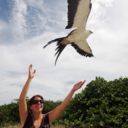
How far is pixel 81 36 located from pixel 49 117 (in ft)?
8.65

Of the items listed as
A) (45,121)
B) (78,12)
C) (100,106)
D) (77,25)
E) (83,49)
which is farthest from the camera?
(100,106)

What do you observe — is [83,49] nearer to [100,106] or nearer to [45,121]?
[100,106]

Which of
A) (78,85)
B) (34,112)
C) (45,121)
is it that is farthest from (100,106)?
(34,112)

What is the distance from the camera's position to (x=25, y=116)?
2.09 meters

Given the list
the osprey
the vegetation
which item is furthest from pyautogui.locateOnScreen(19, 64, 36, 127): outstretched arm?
the vegetation

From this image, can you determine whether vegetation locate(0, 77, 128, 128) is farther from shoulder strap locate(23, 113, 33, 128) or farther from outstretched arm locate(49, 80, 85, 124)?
shoulder strap locate(23, 113, 33, 128)

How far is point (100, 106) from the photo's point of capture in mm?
5066

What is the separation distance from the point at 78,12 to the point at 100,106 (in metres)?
3.56

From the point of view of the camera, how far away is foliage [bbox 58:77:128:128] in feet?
15.2

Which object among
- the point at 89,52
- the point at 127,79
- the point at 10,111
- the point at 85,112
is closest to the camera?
the point at 89,52

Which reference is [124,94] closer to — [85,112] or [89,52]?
[85,112]

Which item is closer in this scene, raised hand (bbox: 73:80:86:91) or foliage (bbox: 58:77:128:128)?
raised hand (bbox: 73:80:86:91)

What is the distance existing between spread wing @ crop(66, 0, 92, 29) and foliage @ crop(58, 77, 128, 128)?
3108 mm

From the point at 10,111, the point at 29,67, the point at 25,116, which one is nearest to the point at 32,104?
the point at 25,116
